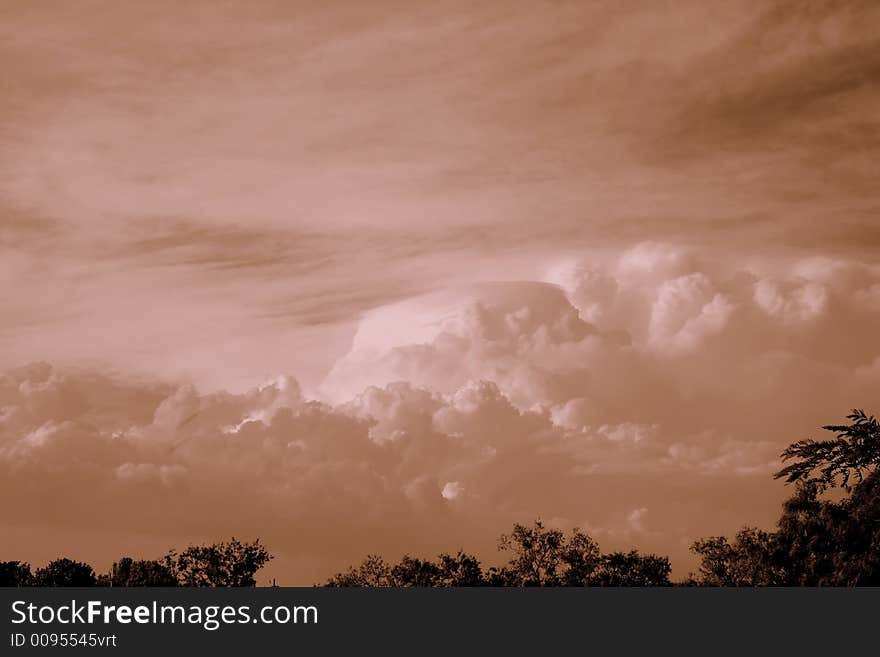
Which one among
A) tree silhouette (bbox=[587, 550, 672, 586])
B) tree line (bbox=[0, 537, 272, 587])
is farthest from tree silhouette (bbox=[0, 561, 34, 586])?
Answer: tree silhouette (bbox=[587, 550, 672, 586])

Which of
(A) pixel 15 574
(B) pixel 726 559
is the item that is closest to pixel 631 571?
(B) pixel 726 559

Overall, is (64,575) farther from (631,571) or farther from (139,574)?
(631,571)

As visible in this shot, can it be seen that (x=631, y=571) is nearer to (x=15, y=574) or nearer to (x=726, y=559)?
(x=726, y=559)

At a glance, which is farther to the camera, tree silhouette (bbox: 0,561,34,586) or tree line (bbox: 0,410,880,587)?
tree silhouette (bbox: 0,561,34,586)

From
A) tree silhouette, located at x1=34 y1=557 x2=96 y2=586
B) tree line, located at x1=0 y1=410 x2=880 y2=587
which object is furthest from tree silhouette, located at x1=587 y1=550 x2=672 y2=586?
tree silhouette, located at x1=34 y1=557 x2=96 y2=586

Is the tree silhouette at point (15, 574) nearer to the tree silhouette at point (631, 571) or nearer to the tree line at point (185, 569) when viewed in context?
the tree line at point (185, 569)

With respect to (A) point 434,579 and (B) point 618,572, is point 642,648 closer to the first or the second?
(B) point 618,572

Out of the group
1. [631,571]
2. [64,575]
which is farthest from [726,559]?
[64,575]

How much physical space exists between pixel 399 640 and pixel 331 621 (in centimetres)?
275

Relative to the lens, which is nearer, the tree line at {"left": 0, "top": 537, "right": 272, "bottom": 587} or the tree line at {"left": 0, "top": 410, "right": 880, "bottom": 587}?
the tree line at {"left": 0, "top": 410, "right": 880, "bottom": 587}

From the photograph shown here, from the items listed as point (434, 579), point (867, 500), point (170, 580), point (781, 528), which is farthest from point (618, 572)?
point (867, 500)

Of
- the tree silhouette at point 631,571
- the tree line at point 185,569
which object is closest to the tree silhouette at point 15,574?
the tree line at point 185,569

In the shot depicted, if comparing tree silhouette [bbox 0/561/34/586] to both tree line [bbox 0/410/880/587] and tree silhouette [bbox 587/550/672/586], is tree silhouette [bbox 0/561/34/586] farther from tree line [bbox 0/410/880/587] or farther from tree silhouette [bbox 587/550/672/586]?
tree silhouette [bbox 587/550/672/586]

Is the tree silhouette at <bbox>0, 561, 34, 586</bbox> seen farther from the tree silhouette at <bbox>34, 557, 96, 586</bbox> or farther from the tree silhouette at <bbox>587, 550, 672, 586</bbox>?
the tree silhouette at <bbox>587, 550, 672, 586</bbox>
